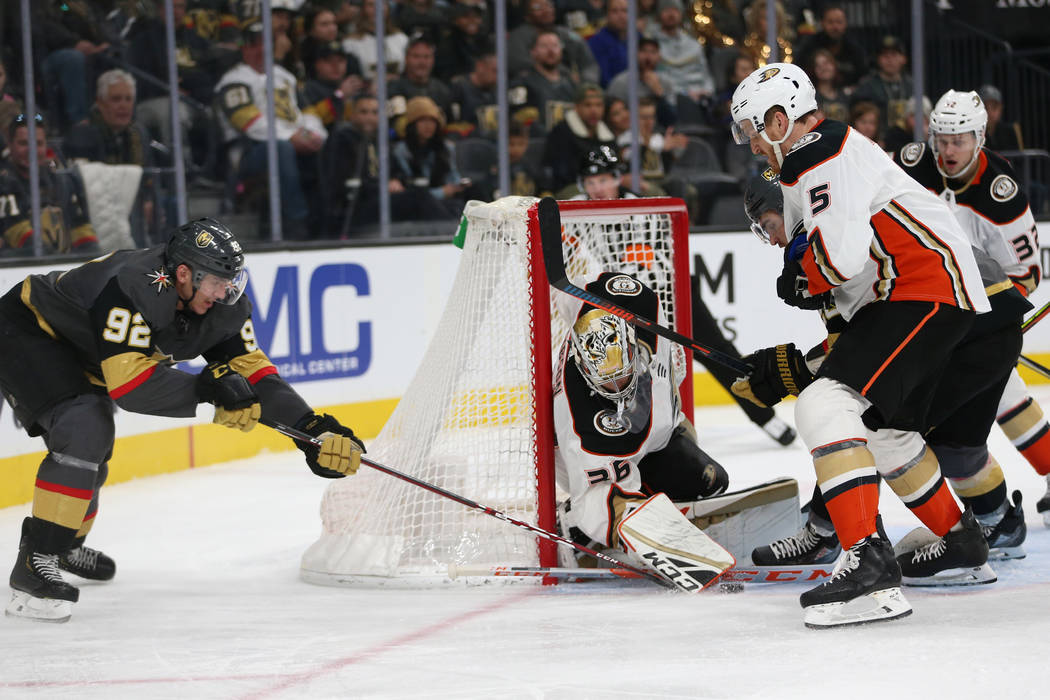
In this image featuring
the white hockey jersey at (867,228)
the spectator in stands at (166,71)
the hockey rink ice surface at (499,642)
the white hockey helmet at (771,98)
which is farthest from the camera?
the spectator in stands at (166,71)

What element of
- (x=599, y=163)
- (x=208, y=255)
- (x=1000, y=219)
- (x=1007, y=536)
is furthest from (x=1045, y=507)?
(x=208, y=255)

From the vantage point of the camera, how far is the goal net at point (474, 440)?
129 inches

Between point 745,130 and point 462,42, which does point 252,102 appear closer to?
point 462,42

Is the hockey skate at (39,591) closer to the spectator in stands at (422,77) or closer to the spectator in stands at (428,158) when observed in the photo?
the spectator in stands at (428,158)

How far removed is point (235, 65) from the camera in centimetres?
561

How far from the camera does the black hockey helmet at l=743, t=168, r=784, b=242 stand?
3100 mm

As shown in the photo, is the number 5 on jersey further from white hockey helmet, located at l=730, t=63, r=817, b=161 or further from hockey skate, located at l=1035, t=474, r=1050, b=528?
hockey skate, located at l=1035, t=474, r=1050, b=528

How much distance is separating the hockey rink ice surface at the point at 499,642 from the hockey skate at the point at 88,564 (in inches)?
1.5

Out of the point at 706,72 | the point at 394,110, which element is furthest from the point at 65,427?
the point at 706,72

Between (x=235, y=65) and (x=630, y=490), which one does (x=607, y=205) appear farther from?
(x=235, y=65)

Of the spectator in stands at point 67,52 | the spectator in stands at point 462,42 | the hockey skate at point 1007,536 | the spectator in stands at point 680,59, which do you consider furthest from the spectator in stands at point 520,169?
the hockey skate at point 1007,536

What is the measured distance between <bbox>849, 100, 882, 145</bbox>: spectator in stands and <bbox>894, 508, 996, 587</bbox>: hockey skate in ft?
13.5

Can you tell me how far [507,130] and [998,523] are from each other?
350cm

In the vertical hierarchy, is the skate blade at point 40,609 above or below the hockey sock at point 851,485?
below
